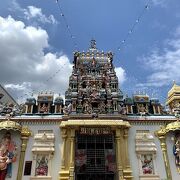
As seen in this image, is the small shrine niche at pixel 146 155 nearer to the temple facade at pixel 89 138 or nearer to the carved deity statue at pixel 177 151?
the temple facade at pixel 89 138

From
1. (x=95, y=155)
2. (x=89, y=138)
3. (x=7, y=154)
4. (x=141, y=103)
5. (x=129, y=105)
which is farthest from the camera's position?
(x=141, y=103)

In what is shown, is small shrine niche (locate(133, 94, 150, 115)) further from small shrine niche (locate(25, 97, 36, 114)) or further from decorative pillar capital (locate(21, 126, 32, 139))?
decorative pillar capital (locate(21, 126, 32, 139))

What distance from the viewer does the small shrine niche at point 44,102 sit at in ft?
97.2

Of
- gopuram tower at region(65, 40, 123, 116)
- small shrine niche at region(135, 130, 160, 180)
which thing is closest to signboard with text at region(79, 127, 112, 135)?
gopuram tower at region(65, 40, 123, 116)

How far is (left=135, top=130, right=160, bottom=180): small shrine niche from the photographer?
2620 centimetres

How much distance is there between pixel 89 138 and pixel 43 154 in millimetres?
5607

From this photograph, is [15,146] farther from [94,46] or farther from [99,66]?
[94,46]

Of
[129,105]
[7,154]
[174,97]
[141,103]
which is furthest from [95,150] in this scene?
[174,97]

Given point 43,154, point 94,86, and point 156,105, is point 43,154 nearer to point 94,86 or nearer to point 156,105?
point 94,86

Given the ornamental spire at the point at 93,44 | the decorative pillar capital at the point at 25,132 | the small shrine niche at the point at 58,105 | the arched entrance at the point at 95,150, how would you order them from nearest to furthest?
the arched entrance at the point at 95,150 < the decorative pillar capital at the point at 25,132 < the small shrine niche at the point at 58,105 < the ornamental spire at the point at 93,44

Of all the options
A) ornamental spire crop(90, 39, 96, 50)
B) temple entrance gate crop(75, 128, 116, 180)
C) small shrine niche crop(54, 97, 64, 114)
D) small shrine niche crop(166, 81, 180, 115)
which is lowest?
temple entrance gate crop(75, 128, 116, 180)

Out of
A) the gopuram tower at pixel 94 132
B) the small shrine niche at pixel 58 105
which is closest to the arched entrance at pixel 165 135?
the gopuram tower at pixel 94 132

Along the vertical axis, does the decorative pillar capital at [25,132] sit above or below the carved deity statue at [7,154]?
above

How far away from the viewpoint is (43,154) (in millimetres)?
26641
